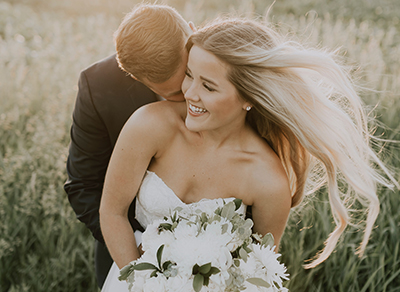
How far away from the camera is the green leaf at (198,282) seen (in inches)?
52.1

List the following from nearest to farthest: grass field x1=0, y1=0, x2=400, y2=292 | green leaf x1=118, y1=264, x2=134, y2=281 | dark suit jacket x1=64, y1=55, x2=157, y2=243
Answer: green leaf x1=118, y1=264, x2=134, y2=281
dark suit jacket x1=64, y1=55, x2=157, y2=243
grass field x1=0, y1=0, x2=400, y2=292

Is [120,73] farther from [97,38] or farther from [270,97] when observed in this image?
[97,38]

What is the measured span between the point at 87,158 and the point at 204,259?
4.66ft

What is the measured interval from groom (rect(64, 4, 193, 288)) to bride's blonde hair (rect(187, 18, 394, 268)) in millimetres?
177

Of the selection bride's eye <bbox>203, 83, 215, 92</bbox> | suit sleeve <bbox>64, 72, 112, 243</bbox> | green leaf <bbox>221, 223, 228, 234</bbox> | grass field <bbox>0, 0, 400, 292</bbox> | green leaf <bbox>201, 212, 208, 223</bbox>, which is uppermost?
bride's eye <bbox>203, 83, 215, 92</bbox>

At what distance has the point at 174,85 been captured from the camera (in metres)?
2.05

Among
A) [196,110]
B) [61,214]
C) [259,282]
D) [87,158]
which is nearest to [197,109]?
[196,110]

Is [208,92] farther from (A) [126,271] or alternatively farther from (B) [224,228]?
(A) [126,271]

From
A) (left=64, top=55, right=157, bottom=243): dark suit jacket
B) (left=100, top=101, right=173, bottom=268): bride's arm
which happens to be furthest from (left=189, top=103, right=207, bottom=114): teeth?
(left=64, top=55, right=157, bottom=243): dark suit jacket

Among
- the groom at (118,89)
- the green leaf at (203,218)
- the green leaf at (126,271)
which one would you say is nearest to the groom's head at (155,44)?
the groom at (118,89)

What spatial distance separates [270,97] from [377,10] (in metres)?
11.3

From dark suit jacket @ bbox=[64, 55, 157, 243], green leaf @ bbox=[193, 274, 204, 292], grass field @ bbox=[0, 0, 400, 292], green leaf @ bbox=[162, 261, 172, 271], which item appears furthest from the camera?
grass field @ bbox=[0, 0, 400, 292]

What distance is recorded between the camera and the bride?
1.80 m

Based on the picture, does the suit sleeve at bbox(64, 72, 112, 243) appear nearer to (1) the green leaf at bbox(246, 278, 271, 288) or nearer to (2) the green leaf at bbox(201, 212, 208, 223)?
(2) the green leaf at bbox(201, 212, 208, 223)
